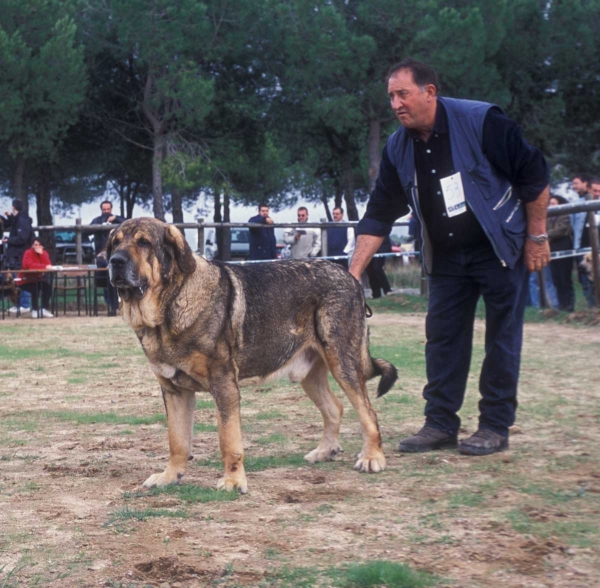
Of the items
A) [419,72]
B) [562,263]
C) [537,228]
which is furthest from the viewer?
[562,263]

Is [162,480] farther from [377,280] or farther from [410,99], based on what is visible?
[377,280]

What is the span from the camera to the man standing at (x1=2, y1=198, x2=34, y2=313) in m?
17.5

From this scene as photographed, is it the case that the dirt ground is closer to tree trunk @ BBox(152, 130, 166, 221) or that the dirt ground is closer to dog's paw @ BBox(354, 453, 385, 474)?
dog's paw @ BBox(354, 453, 385, 474)

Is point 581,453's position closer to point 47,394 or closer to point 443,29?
point 47,394

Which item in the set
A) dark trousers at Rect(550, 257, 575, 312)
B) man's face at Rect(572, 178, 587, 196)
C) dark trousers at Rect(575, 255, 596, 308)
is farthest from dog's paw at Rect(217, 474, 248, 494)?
man's face at Rect(572, 178, 587, 196)

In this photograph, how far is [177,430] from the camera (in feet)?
17.0

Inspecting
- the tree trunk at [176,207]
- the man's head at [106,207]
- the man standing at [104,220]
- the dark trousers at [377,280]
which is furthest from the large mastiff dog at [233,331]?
the tree trunk at [176,207]

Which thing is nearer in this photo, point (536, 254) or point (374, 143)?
point (536, 254)

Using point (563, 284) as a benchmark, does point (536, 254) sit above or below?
above

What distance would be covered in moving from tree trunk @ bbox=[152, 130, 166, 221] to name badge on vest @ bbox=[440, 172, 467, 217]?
85.5 feet

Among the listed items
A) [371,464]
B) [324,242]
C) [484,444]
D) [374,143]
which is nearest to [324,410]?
[371,464]

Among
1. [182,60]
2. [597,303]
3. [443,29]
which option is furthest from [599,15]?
[597,303]

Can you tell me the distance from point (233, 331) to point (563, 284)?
1021 centimetres

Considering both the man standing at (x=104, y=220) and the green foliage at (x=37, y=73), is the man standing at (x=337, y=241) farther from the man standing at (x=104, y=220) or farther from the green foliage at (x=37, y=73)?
the green foliage at (x=37, y=73)
